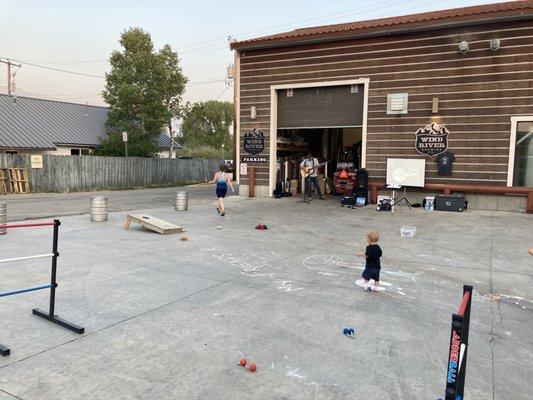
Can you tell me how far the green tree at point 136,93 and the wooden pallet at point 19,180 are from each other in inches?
353

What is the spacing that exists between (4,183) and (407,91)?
20.4m

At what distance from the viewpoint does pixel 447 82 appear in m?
14.7

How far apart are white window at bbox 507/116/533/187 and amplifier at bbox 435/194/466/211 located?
5.49ft

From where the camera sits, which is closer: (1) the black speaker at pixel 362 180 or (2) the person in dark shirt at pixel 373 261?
(2) the person in dark shirt at pixel 373 261

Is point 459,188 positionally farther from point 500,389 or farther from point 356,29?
point 500,389

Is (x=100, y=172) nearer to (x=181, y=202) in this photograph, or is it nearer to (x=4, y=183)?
(x=4, y=183)

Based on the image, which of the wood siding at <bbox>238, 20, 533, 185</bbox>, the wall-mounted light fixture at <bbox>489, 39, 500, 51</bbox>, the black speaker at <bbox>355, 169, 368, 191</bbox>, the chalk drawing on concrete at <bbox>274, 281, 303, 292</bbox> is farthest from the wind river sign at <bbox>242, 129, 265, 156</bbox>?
the chalk drawing on concrete at <bbox>274, 281, 303, 292</bbox>

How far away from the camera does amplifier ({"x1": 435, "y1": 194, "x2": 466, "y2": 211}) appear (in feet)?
46.3

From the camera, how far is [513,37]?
538 inches

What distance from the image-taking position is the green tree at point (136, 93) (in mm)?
30953

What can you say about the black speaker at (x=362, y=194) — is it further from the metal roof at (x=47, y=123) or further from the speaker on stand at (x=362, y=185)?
the metal roof at (x=47, y=123)

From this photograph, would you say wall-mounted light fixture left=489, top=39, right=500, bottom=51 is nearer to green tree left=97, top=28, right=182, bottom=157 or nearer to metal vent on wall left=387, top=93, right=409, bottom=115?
metal vent on wall left=387, top=93, right=409, bottom=115

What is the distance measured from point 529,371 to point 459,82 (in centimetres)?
1297

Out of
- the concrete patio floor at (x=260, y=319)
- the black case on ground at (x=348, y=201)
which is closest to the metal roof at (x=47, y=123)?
the concrete patio floor at (x=260, y=319)
